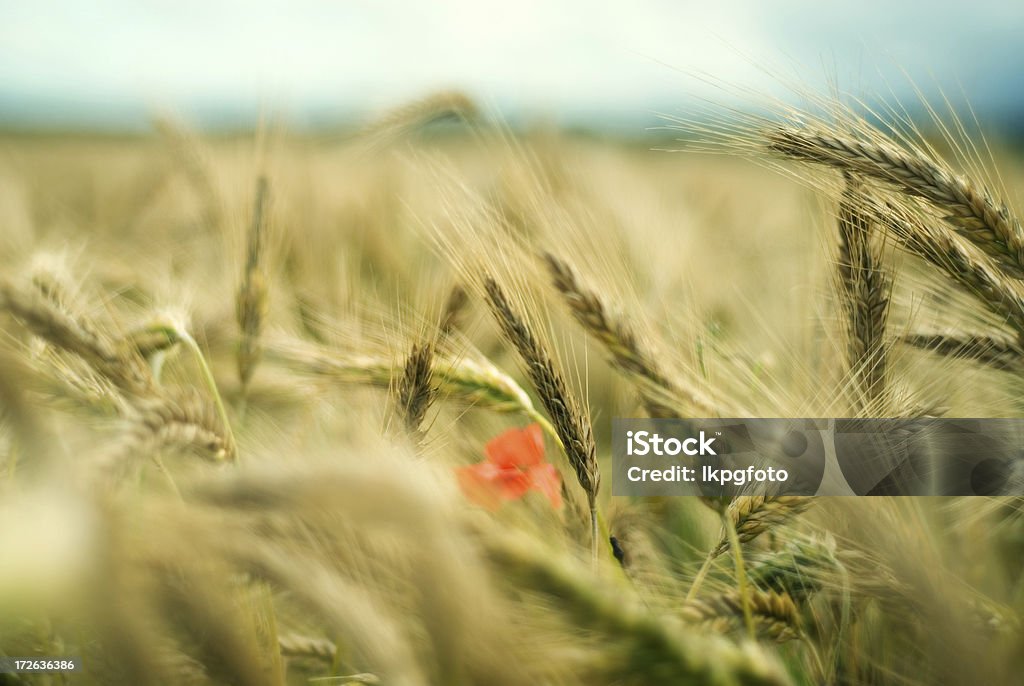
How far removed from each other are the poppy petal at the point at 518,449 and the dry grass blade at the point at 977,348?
0.43 meters

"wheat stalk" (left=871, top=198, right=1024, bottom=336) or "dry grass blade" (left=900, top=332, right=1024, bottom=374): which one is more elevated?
"wheat stalk" (left=871, top=198, right=1024, bottom=336)

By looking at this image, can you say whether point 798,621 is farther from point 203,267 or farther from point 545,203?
point 203,267

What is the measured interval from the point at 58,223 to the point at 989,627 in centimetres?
224

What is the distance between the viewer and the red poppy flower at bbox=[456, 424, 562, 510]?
2.00ft

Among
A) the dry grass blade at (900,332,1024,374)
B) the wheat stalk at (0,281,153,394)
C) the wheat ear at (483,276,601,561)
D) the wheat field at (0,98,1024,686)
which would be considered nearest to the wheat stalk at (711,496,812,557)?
the wheat field at (0,98,1024,686)

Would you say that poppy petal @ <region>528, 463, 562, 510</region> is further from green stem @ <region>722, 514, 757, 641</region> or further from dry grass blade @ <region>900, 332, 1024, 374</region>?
dry grass blade @ <region>900, 332, 1024, 374</region>

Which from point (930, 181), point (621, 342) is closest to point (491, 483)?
point (621, 342)

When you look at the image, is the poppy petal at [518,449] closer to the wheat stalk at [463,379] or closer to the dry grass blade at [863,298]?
the wheat stalk at [463,379]

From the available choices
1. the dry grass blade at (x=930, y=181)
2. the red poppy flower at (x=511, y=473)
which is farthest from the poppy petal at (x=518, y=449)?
the dry grass blade at (x=930, y=181)

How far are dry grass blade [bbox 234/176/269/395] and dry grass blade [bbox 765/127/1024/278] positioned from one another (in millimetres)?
721

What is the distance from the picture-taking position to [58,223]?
185 centimetres

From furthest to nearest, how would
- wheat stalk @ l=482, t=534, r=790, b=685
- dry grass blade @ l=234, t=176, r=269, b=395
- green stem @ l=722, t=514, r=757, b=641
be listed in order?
dry grass blade @ l=234, t=176, r=269, b=395 < green stem @ l=722, t=514, r=757, b=641 < wheat stalk @ l=482, t=534, r=790, b=685

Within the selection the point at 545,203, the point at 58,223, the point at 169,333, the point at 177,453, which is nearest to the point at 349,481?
the point at 177,453

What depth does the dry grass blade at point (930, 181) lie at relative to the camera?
2.03 feet
